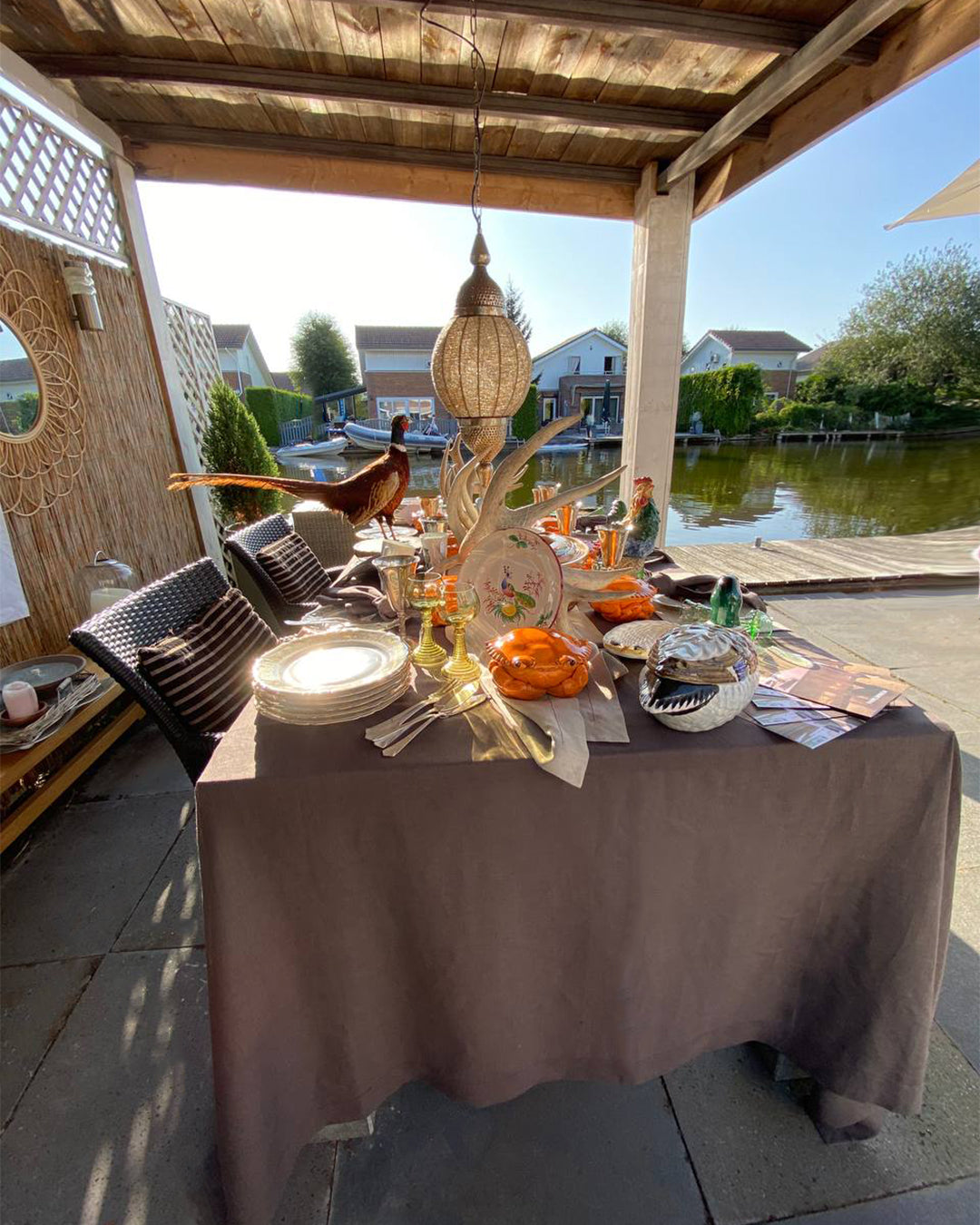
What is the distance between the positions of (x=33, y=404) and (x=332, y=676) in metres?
2.37

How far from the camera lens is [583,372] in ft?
80.9

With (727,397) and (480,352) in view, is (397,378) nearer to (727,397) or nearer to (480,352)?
(727,397)

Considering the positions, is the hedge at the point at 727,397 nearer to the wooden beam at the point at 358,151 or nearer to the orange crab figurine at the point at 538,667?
the wooden beam at the point at 358,151

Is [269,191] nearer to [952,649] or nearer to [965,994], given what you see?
[965,994]

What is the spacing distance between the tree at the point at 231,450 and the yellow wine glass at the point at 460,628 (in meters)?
3.56

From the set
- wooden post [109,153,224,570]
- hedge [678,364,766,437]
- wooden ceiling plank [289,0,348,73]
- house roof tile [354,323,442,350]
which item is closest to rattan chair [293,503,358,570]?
wooden post [109,153,224,570]

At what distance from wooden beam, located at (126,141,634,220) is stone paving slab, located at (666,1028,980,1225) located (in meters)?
4.24

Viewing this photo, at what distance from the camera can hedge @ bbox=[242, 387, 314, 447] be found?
16703 mm

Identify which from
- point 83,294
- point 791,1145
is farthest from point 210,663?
point 83,294

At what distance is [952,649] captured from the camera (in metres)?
2.93


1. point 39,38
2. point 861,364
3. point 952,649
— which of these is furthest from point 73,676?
point 861,364

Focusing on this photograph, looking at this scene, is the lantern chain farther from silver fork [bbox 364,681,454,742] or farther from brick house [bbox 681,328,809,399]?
brick house [bbox 681,328,809,399]

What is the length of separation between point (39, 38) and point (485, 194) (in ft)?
7.14

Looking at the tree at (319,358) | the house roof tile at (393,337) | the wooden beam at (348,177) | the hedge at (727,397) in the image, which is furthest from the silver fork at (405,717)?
the tree at (319,358)
